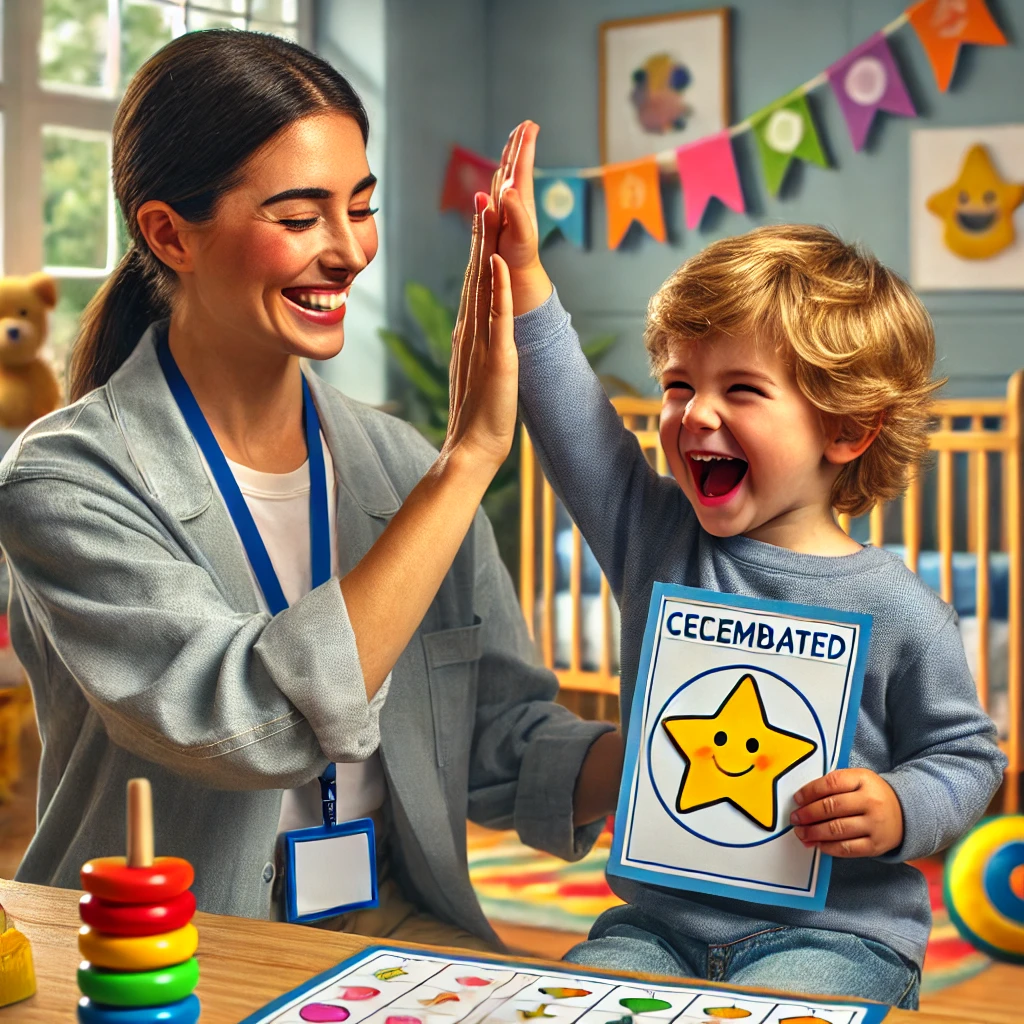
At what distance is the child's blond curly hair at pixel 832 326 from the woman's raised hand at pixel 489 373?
0.43 feet

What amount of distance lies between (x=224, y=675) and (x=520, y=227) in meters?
0.43

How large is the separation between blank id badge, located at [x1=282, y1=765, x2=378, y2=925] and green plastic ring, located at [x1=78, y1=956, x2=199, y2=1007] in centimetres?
57

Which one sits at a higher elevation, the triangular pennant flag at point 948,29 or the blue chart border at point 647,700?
the triangular pennant flag at point 948,29

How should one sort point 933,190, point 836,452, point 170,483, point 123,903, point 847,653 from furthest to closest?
point 933,190, point 170,483, point 836,452, point 847,653, point 123,903

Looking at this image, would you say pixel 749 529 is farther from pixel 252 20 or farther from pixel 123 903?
pixel 252 20

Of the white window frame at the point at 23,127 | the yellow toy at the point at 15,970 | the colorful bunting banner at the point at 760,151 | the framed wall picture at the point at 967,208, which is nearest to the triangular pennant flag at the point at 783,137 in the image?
the colorful bunting banner at the point at 760,151

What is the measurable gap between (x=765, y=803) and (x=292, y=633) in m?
0.37

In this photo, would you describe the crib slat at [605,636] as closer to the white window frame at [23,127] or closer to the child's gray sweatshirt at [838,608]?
the white window frame at [23,127]

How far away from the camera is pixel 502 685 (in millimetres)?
1427

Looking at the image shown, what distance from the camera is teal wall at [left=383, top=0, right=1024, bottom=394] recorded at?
428cm

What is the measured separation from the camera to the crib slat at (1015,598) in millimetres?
3193

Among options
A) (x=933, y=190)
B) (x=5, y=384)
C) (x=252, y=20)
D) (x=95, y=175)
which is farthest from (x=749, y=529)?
(x=252, y=20)

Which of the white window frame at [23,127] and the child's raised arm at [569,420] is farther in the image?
the white window frame at [23,127]

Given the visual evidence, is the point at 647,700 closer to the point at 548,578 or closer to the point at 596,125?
the point at 548,578
